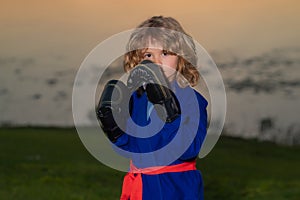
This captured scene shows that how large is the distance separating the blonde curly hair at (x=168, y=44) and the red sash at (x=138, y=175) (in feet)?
1.78

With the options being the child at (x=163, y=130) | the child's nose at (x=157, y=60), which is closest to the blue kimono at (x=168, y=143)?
the child at (x=163, y=130)

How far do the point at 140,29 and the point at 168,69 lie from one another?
0.40 m

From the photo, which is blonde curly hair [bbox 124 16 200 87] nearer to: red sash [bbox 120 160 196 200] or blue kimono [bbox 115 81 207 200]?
blue kimono [bbox 115 81 207 200]

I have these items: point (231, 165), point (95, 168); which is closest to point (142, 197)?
point (95, 168)

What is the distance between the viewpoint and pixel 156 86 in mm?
4547

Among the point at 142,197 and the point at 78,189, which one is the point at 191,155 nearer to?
the point at 142,197

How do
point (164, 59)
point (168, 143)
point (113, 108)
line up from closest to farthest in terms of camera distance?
point (168, 143), point (113, 108), point (164, 59)

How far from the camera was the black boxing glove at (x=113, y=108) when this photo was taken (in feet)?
15.3

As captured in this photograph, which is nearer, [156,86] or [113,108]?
[156,86]

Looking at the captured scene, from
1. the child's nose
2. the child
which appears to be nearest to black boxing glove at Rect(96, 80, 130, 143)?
the child

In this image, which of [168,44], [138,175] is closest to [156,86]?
[168,44]

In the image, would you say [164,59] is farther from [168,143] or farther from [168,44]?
[168,143]

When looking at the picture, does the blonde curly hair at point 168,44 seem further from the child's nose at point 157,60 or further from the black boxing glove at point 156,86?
the black boxing glove at point 156,86

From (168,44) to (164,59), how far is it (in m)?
0.11
